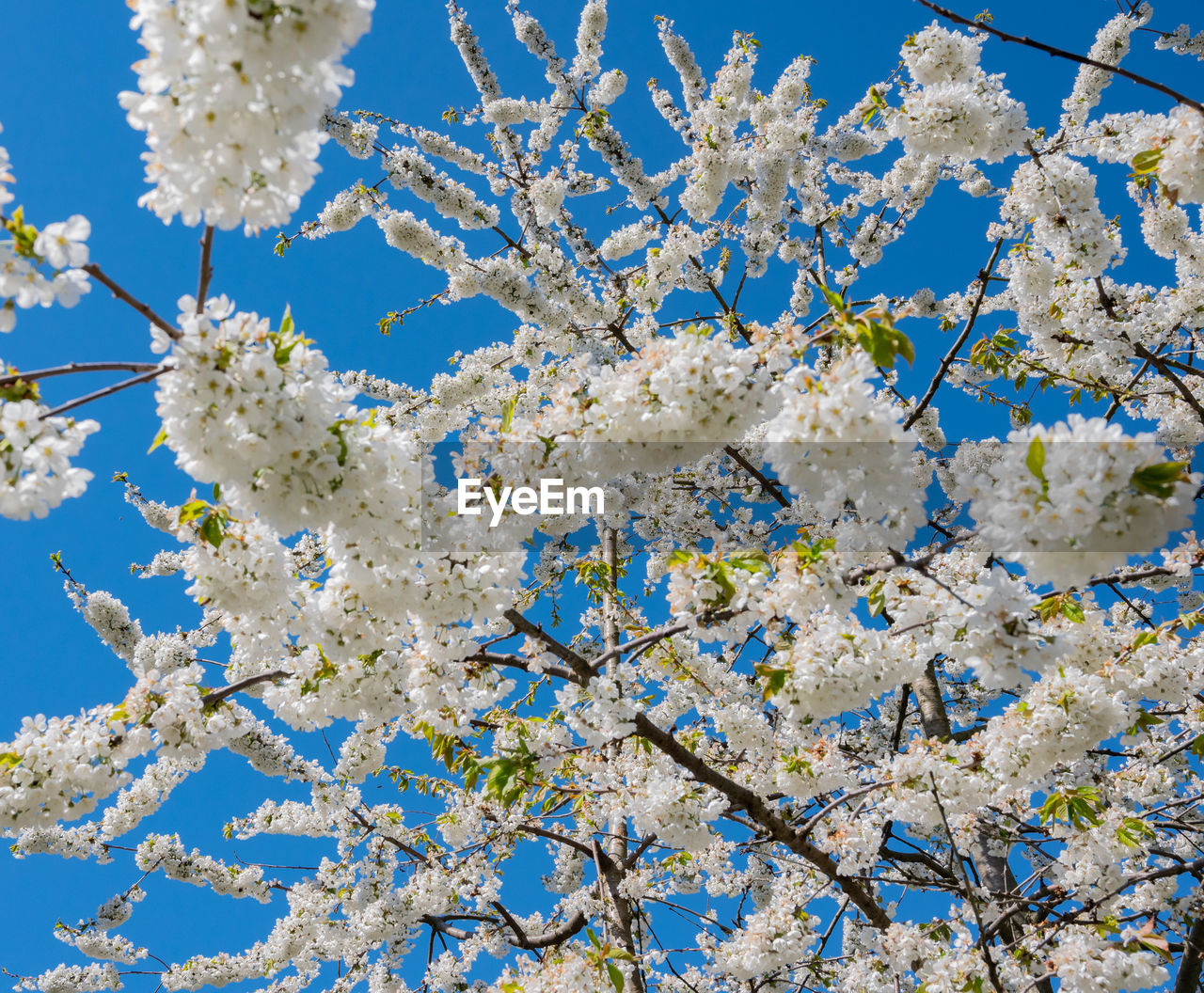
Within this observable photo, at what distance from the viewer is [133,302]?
214 cm

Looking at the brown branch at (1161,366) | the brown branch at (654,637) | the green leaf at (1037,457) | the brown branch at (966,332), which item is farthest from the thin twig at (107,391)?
the brown branch at (1161,366)

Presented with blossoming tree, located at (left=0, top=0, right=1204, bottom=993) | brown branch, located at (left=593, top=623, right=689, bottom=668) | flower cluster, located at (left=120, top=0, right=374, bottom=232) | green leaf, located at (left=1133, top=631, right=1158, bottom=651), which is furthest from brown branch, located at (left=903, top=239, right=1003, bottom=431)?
flower cluster, located at (left=120, top=0, right=374, bottom=232)

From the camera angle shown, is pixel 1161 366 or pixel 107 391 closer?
pixel 107 391

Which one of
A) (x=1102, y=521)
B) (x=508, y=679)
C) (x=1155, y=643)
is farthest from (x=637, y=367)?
(x=1155, y=643)

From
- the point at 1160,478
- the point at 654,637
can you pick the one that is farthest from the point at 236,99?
the point at 1160,478

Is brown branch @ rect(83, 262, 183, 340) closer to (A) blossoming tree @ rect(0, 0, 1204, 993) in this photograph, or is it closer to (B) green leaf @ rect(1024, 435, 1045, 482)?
(A) blossoming tree @ rect(0, 0, 1204, 993)

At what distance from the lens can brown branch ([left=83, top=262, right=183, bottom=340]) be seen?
2119mm

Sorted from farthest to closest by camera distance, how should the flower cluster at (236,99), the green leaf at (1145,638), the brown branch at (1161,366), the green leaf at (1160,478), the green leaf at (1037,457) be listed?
the brown branch at (1161,366), the green leaf at (1145,638), the green leaf at (1037,457), the green leaf at (1160,478), the flower cluster at (236,99)

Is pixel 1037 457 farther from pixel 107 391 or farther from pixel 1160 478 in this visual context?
pixel 107 391

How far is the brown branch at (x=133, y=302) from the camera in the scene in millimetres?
2119

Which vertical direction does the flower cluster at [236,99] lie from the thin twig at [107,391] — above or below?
above

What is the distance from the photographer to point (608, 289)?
7.97 metres

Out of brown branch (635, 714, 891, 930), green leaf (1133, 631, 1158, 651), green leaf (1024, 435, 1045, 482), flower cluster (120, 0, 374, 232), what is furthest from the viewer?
brown branch (635, 714, 891, 930)

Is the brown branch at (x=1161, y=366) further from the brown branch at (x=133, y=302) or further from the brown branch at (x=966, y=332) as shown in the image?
the brown branch at (x=133, y=302)
